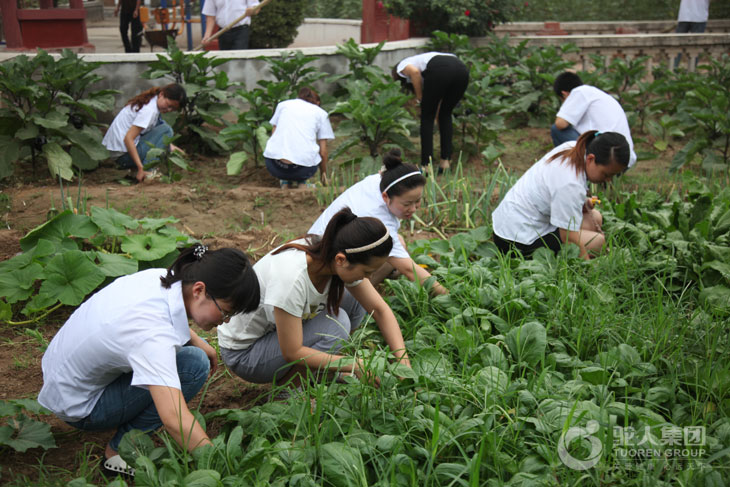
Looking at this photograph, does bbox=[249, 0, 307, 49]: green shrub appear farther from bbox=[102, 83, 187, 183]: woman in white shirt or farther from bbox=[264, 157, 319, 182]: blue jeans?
bbox=[264, 157, 319, 182]: blue jeans

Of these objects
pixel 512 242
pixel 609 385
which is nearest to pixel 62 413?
pixel 609 385

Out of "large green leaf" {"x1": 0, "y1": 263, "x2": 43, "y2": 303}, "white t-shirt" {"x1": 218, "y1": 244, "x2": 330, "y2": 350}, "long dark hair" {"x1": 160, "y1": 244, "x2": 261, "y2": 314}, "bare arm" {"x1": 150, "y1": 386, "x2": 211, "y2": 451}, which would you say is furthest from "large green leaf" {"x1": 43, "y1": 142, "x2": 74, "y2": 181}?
"bare arm" {"x1": 150, "y1": 386, "x2": 211, "y2": 451}

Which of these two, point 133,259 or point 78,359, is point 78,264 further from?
point 78,359

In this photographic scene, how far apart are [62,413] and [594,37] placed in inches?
350

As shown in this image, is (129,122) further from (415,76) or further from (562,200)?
(562,200)

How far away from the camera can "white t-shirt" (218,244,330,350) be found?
2.54 meters

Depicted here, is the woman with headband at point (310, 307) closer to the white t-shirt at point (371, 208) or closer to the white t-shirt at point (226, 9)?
the white t-shirt at point (371, 208)

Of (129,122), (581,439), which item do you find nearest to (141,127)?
(129,122)

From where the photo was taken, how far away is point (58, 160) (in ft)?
18.0

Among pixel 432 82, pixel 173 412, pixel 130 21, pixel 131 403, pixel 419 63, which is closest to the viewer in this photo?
pixel 173 412

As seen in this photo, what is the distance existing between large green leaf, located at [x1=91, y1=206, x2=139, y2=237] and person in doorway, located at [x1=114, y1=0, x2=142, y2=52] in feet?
21.8

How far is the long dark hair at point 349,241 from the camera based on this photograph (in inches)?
97.9

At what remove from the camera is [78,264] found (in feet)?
10.6

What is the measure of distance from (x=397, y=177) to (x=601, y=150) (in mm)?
1229
